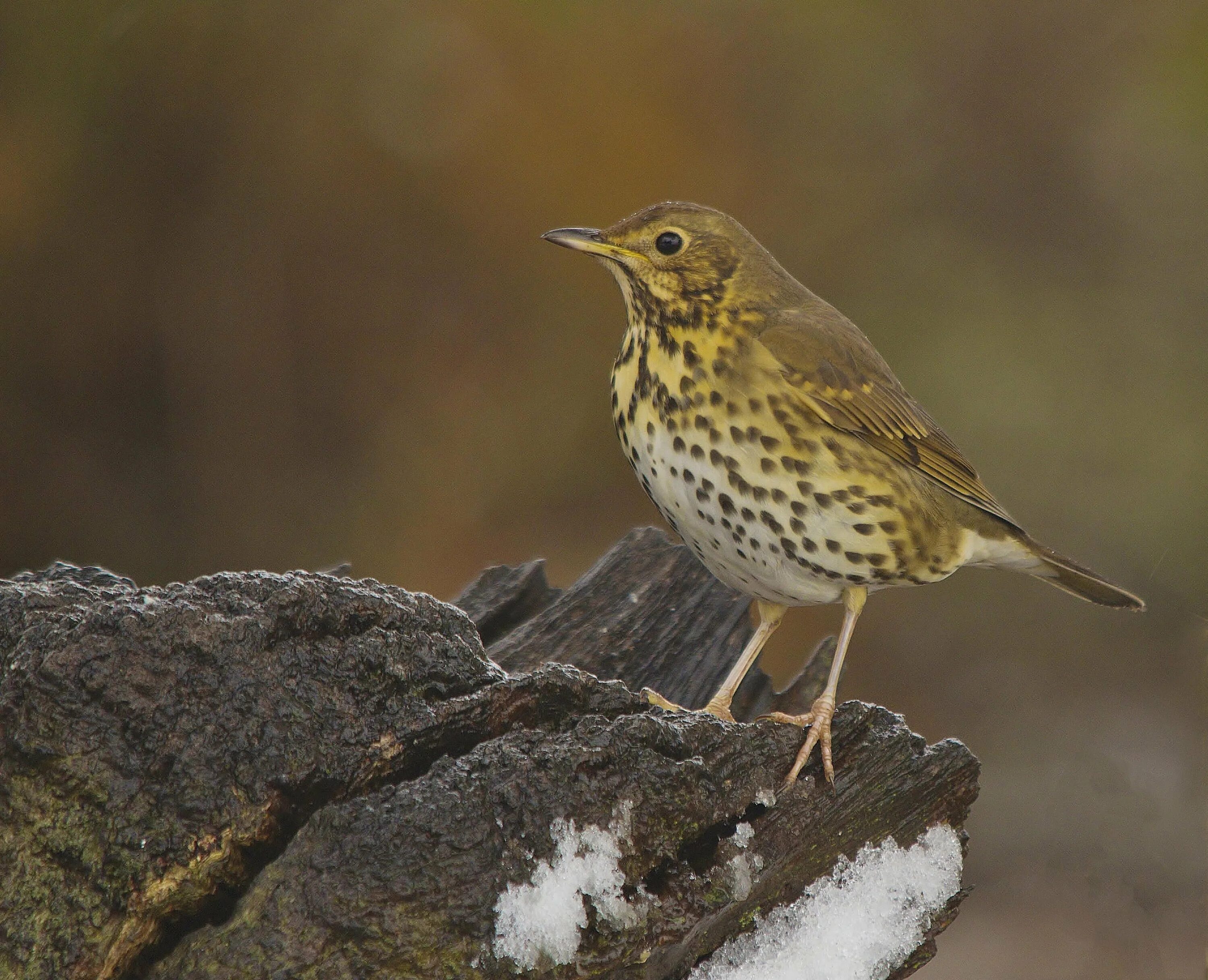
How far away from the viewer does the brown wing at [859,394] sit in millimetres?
2775

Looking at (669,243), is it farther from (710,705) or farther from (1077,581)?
(1077,581)

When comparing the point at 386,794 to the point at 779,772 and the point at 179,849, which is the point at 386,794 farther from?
the point at 779,772

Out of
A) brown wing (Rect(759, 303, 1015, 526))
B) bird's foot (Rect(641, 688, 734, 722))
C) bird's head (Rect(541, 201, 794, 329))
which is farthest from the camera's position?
bird's head (Rect(541, 201, 794, 329))

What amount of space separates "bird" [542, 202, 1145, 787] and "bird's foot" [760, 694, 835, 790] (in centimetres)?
19

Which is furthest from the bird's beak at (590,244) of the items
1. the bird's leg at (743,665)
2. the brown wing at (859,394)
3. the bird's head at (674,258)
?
the bird's leg at (743,665)

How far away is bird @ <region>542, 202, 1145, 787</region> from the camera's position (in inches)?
105

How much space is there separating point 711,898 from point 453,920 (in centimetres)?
38

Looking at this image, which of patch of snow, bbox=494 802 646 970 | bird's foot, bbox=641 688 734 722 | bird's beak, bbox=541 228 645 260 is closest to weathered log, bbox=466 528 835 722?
bird's foot, bbox=641 688 734 722

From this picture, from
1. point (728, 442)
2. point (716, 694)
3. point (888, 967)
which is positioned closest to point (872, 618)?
point (716, 694)

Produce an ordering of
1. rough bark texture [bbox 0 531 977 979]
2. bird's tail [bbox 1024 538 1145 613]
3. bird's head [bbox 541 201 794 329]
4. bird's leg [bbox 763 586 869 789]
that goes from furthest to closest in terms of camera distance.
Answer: bird's tail [bbox 1024 538 1145 613] < bird's head [bbox 541 201 794 329] < bird's leg [bbox 763 586 869 789] < rough bark texture [bbox 0 531 977 979]

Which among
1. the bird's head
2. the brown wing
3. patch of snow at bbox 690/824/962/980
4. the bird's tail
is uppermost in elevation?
the bird's head

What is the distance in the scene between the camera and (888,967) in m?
2.10

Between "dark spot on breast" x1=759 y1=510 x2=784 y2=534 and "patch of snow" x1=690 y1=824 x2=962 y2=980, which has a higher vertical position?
"dark spot on breast" x1=759 y1=510 x2=784 y2=534

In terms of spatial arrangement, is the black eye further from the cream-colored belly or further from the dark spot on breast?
the dark spot on breast
